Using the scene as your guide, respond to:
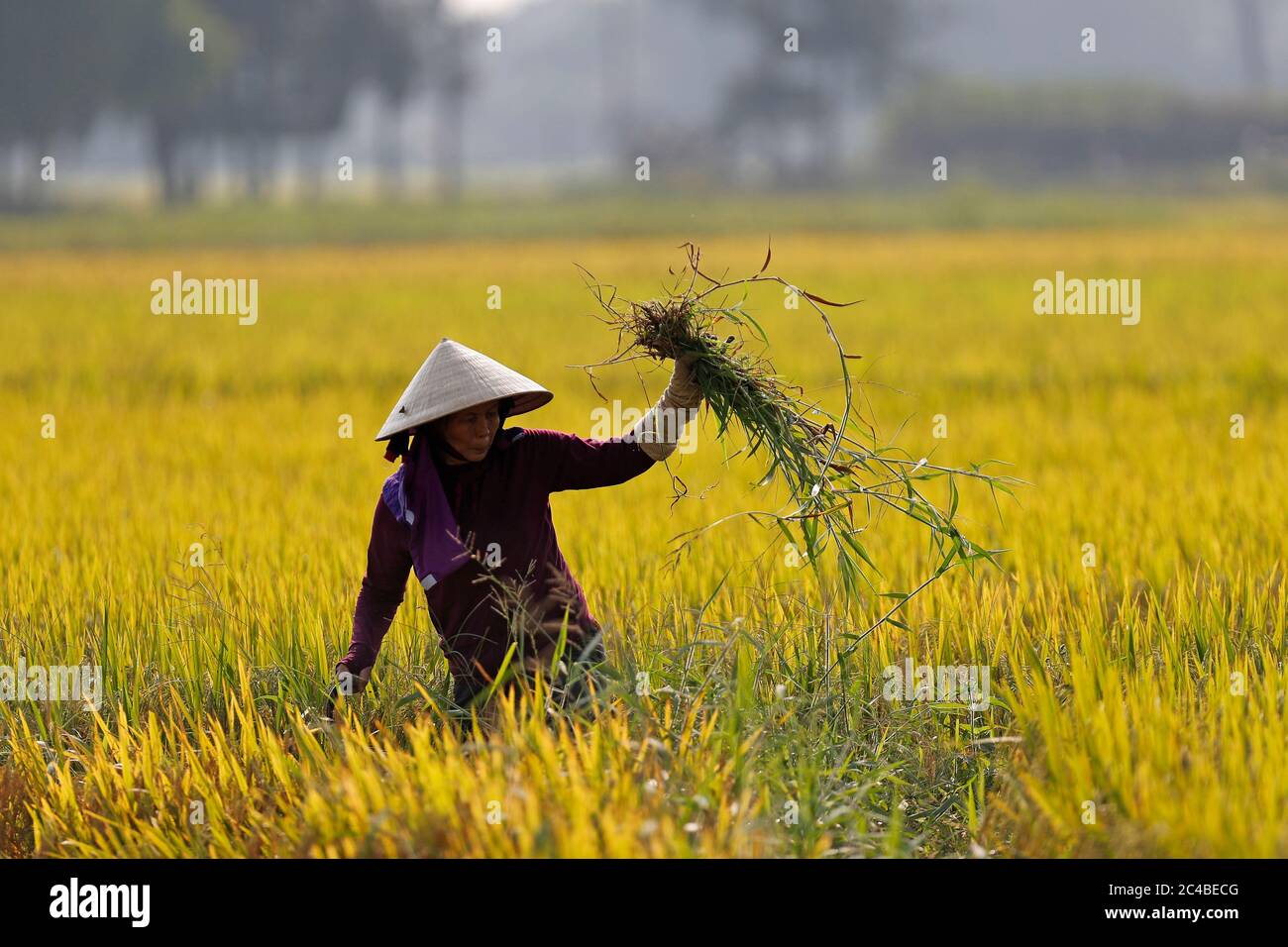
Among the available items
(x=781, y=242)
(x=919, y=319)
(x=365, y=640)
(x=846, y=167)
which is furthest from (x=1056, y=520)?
(x=846, y=167)

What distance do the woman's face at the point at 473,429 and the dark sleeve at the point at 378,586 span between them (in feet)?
0.71

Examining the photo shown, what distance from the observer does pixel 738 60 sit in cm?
10788

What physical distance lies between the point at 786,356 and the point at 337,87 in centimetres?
4392

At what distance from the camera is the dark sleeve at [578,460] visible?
310 cm

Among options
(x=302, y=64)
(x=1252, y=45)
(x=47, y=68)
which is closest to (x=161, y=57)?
(x=47, y=68)

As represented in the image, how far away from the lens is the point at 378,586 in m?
3.14

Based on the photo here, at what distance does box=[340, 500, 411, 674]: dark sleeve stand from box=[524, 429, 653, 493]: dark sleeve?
33 cm

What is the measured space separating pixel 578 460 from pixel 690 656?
49cm

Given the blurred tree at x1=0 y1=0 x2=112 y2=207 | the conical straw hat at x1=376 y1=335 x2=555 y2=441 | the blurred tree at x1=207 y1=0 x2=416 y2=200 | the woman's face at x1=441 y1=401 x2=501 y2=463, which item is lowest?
the woman's face at x1=441 y1=401 x2=501 y2=463

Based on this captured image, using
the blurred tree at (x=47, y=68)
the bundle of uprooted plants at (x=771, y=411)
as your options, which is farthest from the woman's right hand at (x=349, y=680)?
the blurred tree at (x=47, y=68)

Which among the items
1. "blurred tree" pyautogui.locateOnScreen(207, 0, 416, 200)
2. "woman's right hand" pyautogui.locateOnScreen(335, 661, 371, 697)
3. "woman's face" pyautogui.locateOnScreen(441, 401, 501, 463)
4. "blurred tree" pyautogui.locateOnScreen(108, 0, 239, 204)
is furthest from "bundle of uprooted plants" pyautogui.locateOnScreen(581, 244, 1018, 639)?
"blurred tree" pyautogui.locateOnScreen(207, 0, 416, 200)

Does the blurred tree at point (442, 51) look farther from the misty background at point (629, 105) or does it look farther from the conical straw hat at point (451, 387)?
the conical straw hat at point (451, 387)

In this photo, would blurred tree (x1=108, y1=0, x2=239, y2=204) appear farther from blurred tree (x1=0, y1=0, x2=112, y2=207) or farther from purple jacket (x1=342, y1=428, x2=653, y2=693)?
purple jacket (x1=342, y1=428, x2=653, y2=693)

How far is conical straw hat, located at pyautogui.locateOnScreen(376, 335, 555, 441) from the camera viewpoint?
115 inches
